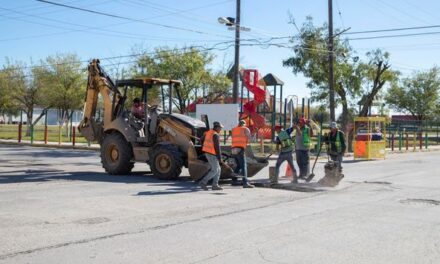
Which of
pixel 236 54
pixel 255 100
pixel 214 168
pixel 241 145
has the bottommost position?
pixel 214 168

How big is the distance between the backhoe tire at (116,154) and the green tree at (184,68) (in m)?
17.0

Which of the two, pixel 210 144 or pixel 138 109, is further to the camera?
pixel 138 109

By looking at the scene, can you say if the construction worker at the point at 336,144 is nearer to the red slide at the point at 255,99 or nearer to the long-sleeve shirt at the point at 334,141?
the long-sleeve shirt at the point at 334,141

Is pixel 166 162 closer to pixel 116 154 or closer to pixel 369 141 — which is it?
pixel 116 154

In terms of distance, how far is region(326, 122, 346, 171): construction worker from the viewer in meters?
14.8

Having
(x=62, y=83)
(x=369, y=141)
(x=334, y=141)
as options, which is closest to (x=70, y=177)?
(x=334, y=141)

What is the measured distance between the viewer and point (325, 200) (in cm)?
1138

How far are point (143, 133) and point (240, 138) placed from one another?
10.9ft

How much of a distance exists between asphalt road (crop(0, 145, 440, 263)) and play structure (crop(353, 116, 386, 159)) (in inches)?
458

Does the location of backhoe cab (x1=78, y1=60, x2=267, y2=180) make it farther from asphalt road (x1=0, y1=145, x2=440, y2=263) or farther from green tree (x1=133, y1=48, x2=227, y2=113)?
green tree (x1=133, y1=48, x2=227, y2=113)

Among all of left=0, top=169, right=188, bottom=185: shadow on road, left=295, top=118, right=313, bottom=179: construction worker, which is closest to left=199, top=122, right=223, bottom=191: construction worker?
left=0, top=169, right=188, bottom=185: shadow on road

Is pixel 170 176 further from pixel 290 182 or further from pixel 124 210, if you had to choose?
pixel 124 210

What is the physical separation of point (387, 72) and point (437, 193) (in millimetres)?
22585

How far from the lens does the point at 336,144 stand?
48.8 feet
